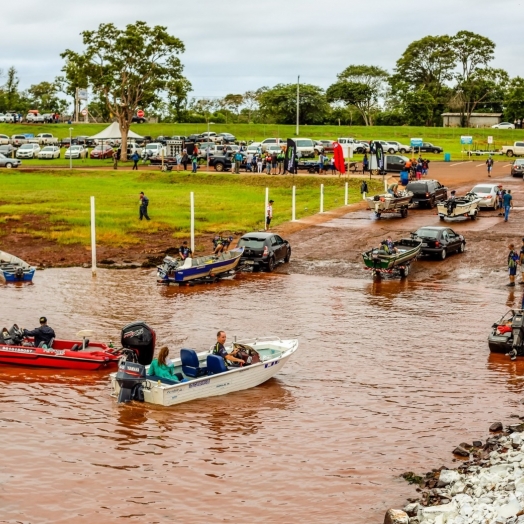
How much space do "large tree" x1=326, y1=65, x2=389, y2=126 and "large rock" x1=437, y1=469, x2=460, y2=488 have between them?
343 feet

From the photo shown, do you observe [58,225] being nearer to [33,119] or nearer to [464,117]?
[33,119]

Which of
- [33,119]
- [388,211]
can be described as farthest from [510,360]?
[33,119]

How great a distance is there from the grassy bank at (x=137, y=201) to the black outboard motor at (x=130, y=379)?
22710mm

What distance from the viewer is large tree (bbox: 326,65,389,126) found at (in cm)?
12112

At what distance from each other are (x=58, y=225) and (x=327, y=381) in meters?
26.8

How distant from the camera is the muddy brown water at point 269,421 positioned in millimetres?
16047

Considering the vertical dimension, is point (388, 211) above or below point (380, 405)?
above

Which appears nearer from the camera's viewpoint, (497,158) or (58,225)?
(58,225)

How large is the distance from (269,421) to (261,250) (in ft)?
57.2

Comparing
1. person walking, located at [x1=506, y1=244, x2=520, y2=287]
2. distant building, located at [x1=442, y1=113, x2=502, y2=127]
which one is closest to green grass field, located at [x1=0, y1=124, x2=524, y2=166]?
distant building, located at [x1=442, y1=113, x2=502, y2=127]

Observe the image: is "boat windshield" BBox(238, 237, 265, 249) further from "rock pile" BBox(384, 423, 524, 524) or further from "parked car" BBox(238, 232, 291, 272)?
"rock pile" BBox(384, 423, 524, 524)

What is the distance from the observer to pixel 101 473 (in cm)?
1703

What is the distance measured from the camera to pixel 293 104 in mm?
114812

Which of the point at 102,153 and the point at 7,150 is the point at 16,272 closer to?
the point at 102,153
